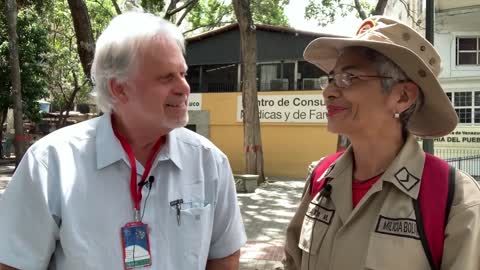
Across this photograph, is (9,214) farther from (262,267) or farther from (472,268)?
(262,267)

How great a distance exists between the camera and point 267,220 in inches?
413

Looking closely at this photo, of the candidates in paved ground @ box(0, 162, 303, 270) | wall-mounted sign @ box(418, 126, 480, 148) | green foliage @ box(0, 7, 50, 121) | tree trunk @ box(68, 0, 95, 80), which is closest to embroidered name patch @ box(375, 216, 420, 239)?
tree trunk @ box(68, 0, 95, 80)

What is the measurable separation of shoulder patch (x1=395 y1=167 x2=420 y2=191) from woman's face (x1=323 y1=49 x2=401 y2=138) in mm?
225

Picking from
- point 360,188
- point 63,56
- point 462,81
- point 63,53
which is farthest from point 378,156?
point 63,53

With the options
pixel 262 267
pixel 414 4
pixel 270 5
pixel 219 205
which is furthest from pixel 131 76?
pixel 414 4

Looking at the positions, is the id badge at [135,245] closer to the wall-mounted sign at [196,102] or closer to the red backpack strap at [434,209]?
the red backpack strap at [434,209]

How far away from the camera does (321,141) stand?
20.4 m

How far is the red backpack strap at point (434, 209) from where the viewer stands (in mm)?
1817

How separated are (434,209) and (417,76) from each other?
0.55 m

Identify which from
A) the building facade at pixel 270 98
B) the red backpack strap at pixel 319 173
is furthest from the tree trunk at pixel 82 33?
the building facade at pixel 270 98

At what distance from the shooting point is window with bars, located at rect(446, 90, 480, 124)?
65.2ft

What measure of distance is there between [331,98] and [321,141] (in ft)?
60.3

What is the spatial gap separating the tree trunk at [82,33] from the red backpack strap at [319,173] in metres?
3.76

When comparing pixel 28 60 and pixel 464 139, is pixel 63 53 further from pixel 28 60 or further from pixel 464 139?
pixel 464 139
